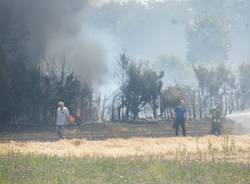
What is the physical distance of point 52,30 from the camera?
27.8 m

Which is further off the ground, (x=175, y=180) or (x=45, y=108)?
(x=45, y=108)

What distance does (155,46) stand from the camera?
68000 millimetres

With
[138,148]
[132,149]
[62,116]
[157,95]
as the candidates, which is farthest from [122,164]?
[157,95]

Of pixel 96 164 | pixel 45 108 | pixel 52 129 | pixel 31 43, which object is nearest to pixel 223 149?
pixel 96 164

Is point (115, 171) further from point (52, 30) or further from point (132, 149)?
point (52, 30)

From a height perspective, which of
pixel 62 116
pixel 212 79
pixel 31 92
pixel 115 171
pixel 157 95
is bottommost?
pixel 115 171

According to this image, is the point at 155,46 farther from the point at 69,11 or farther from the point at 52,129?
the point at 52,129

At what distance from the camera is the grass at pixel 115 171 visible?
8695mm

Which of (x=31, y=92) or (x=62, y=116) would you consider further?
(x=31, y=92)

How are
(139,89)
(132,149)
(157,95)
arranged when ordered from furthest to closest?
(157,95), (139,89), (132,149)

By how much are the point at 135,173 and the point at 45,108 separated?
15.7 meters

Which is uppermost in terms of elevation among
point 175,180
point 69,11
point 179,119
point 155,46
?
point 155,46

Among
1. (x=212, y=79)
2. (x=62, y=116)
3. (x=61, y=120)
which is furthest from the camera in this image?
(x=212, y=79)

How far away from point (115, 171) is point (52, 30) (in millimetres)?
19083
